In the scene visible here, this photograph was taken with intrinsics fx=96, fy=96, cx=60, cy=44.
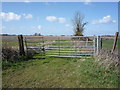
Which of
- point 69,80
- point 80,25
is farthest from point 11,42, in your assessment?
point 80,25

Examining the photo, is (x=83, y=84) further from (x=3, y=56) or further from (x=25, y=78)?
(x=3, y=56)

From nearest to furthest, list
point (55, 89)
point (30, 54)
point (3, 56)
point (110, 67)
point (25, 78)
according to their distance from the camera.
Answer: point (55, 89), point (25, 78), point (110, 67), point (3, 56), point (30, 54)

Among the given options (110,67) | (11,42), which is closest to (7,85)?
(110,67)

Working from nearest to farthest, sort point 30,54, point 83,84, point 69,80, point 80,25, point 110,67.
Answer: point 83,84
point 69,80
point 110,67
point 30,54
point 80,25

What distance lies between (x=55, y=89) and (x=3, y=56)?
5.01 metres

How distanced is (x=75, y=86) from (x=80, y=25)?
73.1ft

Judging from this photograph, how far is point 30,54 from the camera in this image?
25.5 feet

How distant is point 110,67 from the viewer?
4.30m

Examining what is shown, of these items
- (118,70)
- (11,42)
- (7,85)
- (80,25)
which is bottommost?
(7,85)

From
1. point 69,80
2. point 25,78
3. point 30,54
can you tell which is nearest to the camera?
point 69,80

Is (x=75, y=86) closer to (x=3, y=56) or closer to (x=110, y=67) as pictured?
(x=110, y=67)

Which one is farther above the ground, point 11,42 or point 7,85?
point 11,42

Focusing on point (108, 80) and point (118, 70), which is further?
point (118, 70)

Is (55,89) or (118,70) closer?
(55,89)
